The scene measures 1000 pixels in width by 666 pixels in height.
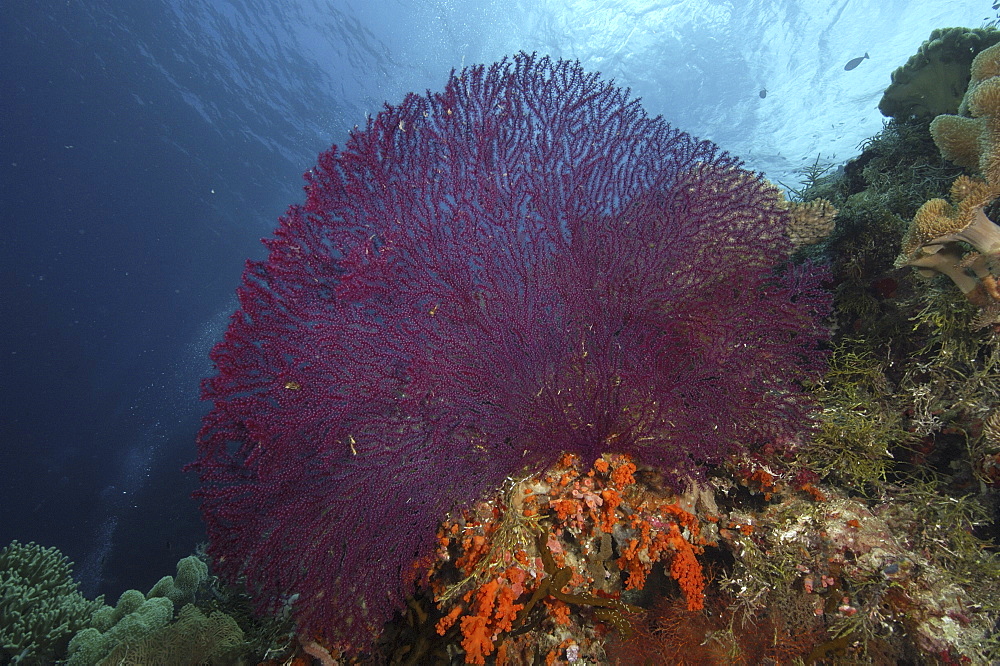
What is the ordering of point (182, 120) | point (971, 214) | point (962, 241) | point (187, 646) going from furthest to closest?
point (182, 120)
point (187, 646)
point (962, 241)
point (971, 214)

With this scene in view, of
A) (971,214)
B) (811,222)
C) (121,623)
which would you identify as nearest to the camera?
(971,214)

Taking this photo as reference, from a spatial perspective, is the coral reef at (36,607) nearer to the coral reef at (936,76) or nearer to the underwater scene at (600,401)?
the underwater scene at (600,401)

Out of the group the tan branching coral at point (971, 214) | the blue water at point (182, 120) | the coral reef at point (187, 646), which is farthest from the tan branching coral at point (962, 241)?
the blue water at point (182, 120)

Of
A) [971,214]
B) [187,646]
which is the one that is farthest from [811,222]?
[187,646]

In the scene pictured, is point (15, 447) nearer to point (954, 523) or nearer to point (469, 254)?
point (469, 254)

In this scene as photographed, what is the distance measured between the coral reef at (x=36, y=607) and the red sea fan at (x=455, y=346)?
5303 millimetres

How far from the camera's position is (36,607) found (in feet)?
18.7

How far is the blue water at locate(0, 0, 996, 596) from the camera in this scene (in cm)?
2330

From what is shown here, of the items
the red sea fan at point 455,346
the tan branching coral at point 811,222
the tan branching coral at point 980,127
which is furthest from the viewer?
the tan branching coral at point 811,222

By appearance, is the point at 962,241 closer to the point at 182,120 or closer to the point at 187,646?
the point at 187,646

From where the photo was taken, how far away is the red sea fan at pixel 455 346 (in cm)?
293

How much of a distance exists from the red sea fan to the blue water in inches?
859

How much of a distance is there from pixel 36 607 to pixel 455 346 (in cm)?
757

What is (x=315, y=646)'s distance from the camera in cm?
303
